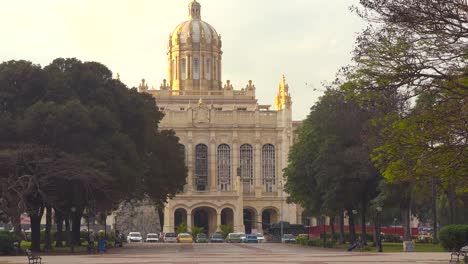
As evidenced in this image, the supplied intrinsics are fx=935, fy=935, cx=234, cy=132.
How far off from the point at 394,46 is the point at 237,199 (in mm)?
96888

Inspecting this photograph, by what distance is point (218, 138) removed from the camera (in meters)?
131

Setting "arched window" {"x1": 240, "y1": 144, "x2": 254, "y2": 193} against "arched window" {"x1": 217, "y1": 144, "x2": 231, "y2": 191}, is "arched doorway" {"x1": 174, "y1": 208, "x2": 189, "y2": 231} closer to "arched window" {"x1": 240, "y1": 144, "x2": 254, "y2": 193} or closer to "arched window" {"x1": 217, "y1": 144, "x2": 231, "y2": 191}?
"arched window" {"x1": 217, "y1": 144, "x2": 231, "y2": 191}

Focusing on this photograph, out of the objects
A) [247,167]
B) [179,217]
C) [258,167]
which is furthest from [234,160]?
[179,217]

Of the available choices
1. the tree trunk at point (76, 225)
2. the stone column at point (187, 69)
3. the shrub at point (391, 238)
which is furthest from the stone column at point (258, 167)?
the tree trunk at point (76, 225)

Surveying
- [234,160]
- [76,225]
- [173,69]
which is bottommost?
[76,225]

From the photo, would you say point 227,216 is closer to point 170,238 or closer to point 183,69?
point 183,69

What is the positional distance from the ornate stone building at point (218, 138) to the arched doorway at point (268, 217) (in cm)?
14

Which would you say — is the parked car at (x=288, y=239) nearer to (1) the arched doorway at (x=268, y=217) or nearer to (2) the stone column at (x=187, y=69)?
(1) the arched doorway at (x=268, y=217)

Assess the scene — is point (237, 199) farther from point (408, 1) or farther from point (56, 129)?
point (408, 1)

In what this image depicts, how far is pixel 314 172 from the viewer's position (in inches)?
2424

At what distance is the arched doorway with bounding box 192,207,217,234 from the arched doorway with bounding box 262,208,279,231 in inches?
334

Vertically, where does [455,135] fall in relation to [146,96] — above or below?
below

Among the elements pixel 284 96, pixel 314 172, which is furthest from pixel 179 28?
pixel 314 172

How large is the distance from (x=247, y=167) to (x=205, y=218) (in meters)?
9.52
